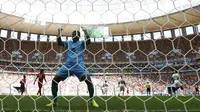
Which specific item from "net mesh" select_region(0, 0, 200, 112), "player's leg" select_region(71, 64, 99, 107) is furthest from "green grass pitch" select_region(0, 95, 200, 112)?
"player's leg" select_region(71, 64, 99, 107)

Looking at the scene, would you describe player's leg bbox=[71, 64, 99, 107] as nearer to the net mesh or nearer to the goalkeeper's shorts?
the goalkeeper's shorts

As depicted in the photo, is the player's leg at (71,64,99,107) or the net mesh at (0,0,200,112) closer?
the player's leg at (71,64,99,107)

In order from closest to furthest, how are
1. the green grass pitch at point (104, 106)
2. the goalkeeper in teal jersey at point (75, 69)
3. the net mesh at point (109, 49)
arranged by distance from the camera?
the green grass pitch at point (104, 106)
the goalkeeper in teal jersey at point (75, 69)
the net mesh at point (109, 49)

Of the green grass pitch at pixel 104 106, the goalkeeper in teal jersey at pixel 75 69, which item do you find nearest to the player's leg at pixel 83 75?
the goalkeeper in teal jersey at pixel 75 69

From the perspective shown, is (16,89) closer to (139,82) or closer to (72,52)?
(139,82)

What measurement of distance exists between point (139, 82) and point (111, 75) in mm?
1871

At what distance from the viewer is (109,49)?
587 inches

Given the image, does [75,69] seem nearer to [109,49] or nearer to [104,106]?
[104,106]

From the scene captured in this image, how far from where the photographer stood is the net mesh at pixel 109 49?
280cm

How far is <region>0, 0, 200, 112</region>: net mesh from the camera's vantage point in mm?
2805

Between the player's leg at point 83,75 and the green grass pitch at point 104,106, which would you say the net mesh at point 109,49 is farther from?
the player's leg at point 83,75

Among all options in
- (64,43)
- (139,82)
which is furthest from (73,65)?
(139,82)

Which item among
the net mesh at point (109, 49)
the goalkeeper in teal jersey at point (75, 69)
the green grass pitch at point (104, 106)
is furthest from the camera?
the net mesh at point (109, 49)

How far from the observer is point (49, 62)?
13.5 metres
